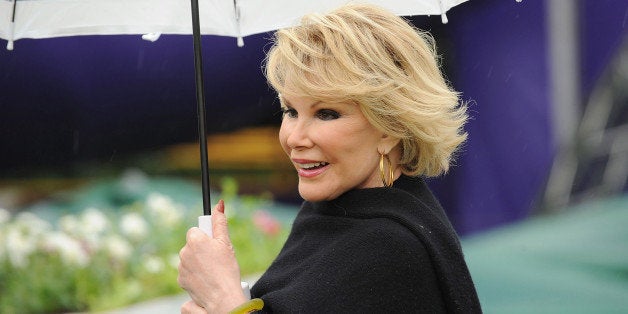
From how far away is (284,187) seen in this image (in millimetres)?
4949

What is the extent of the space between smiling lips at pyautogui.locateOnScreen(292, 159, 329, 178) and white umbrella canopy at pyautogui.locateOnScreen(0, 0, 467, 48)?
25.1 inches

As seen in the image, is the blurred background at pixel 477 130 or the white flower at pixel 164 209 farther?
the white flower at pixel 164 209

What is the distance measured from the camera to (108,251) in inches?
193

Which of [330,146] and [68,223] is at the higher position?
[330,146]

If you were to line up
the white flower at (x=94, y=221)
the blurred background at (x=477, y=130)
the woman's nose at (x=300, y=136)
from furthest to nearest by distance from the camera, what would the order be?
1. the white flower at (x=94, y=221)
2. the blurred background at (x=477, y=130)
3. the woman's nose at (x=300, y=136)

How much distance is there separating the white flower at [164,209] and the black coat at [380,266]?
3.06 metres

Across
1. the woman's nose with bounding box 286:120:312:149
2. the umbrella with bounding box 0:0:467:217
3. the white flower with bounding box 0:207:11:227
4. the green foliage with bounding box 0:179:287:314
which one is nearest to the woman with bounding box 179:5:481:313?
the woman's nose with bounding box 286:120:312:149

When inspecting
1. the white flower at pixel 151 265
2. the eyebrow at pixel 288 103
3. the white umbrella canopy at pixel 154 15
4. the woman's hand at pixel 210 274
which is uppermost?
the white umbrella canopy at pixel 154 15

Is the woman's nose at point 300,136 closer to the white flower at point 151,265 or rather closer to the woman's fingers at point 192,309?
the woman's fingers at point 192,309

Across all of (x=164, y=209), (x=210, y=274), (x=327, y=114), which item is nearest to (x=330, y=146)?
(x=327, y=114)

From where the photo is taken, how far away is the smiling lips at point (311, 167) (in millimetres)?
1891

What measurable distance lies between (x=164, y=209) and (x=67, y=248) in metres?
0.56

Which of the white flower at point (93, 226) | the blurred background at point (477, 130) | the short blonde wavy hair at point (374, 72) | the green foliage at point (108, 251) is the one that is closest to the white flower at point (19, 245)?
the green foliage at point (108, 251)

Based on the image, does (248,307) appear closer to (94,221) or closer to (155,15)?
(155,15)
